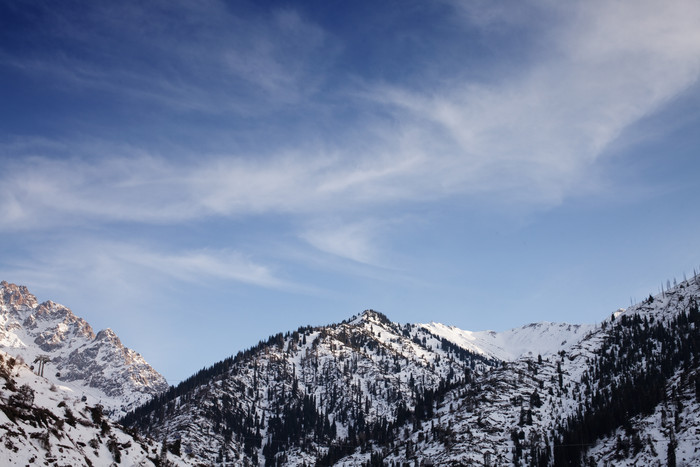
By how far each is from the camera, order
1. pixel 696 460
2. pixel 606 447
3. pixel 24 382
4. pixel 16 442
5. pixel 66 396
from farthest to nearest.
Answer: pixel 606 447 < pixel 696 460 < pixel 66 396 < pixel 24 382 < pixel 16 442

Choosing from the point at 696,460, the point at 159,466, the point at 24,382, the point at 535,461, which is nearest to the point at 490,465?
the point at 535,461

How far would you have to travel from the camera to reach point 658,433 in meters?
168

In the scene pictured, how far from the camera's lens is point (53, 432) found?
63.0m

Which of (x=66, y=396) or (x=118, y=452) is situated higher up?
(x=66, y=396)

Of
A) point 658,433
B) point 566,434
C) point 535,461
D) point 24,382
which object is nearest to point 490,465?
point 535,461

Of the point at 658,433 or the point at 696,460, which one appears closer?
the point at 696,460

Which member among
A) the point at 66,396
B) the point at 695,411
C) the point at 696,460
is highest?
the point at 695,411

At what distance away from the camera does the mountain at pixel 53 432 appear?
56.2m

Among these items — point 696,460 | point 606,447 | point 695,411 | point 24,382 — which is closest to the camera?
point 24,382

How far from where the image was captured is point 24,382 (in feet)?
235

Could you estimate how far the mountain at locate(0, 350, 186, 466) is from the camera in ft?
184

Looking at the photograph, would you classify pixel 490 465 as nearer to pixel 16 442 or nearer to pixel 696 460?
pixel 696 460

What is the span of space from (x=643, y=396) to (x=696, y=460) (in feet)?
190

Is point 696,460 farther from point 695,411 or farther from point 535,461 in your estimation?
point 535,461
